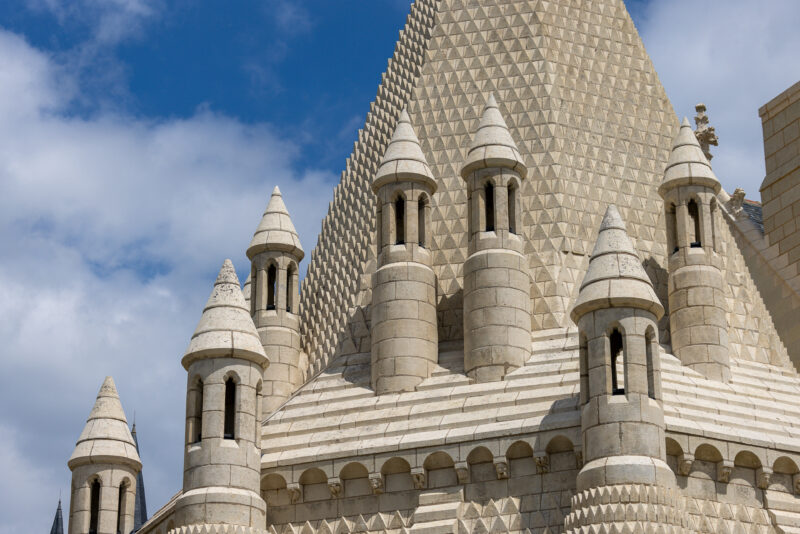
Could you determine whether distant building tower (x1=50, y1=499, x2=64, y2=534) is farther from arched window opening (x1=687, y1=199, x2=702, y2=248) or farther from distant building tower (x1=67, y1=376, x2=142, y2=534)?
arched window opening (x1=687, y1=199, x2=702, y2=248)

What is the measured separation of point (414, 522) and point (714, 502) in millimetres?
4927

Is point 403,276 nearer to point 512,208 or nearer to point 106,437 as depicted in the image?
point 512,208

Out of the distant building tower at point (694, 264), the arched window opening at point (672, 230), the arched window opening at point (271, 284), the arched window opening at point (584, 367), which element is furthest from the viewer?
the arched window opening at point (271, 284)

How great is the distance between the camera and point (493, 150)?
3023cm

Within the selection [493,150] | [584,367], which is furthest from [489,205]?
[584,367]

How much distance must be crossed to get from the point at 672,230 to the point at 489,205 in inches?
137

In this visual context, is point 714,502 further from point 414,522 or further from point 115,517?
point 115,517

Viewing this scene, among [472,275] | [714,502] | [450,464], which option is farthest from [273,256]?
[714,502]

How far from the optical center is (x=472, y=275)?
2977cm

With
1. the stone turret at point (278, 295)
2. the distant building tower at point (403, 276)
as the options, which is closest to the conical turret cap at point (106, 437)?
the stone turret at point (278, 295)

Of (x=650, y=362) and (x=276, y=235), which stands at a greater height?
(x=276, y=235)

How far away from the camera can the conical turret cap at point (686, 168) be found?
3072 cm

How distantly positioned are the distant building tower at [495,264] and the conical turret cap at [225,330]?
150 inches

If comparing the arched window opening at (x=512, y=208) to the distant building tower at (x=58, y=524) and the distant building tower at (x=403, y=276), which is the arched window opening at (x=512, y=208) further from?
the distant building tower at (x=58, y=524)
